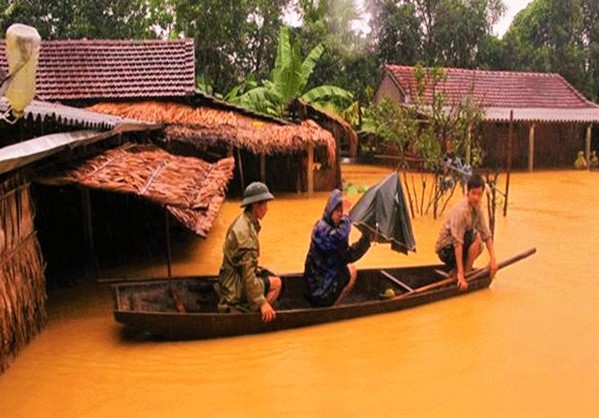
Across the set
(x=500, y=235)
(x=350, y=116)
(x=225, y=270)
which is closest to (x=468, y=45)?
(x=350, y=116)

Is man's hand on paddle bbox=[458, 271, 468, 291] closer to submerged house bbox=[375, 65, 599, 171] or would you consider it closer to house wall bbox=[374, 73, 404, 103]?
submerged house bbox=[375, 65, 599, 171]

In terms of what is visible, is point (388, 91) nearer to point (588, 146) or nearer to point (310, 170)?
point (588, 146)

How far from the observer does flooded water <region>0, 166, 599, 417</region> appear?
16.4 ft

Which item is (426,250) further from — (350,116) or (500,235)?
(350,116)

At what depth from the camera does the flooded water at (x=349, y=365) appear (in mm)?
4992

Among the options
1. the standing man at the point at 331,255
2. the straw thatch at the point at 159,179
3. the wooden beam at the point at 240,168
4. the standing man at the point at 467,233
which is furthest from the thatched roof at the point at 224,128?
the standing man at the point at 331,255

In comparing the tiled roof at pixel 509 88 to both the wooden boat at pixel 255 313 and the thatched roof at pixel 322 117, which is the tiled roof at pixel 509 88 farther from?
the wooden boat at pixel 255 313

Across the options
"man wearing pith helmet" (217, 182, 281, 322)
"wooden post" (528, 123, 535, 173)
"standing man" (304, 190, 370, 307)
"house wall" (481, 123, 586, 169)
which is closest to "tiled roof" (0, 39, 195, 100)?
"standing man" (304, 190, 370, 307)

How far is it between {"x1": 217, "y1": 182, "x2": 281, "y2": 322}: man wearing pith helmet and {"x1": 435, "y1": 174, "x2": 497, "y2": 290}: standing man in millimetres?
2355

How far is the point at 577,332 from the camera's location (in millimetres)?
6621

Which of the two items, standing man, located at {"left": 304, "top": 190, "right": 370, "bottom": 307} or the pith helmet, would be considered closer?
the pith helmet

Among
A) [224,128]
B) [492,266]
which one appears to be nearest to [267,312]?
[492,266]

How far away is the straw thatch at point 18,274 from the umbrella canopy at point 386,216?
337 centimetres

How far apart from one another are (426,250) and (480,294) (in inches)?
119
